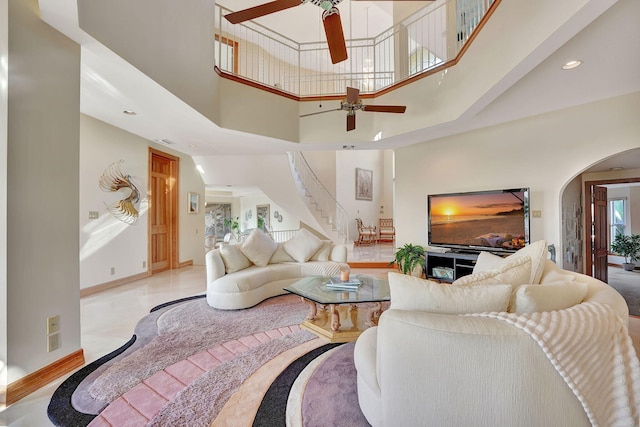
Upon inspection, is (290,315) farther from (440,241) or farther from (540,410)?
(440,241)

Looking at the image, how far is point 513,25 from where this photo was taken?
2646mm

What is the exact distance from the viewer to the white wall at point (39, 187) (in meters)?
1.93

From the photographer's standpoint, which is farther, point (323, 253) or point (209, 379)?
point (323, 253)

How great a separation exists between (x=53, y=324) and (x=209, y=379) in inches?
48.2

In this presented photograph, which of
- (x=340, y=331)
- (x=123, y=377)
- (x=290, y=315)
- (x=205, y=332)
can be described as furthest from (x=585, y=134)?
(x=123, y=377)

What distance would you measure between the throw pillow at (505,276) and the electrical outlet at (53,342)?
2768 millimetres

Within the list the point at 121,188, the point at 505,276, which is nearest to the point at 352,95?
the point at 505,276

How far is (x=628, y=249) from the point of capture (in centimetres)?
707

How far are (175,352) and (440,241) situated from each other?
4141mm

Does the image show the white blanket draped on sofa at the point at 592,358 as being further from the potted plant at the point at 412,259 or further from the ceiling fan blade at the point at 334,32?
the potted plant at the point at 412,259

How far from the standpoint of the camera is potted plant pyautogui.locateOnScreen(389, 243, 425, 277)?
5.14 meters

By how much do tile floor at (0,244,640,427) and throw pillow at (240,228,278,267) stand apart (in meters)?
1.06

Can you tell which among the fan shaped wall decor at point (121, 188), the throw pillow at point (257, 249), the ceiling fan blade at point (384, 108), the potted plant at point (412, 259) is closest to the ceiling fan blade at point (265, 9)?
the ceiling fan blade at point (384, 108)

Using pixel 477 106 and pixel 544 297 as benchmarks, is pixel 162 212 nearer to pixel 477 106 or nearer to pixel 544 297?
pixel 477 106
